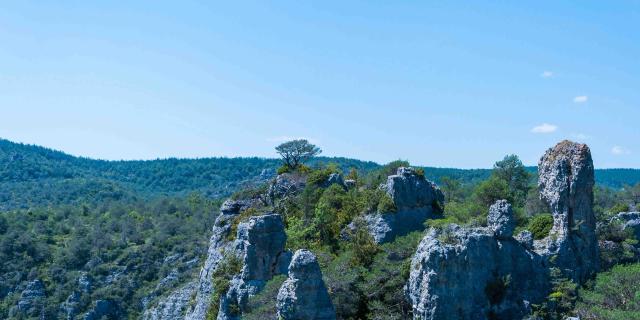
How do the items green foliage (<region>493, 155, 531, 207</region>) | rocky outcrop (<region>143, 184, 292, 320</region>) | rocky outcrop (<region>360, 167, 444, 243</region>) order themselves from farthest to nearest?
green foliage (<region>493, 155, 531, 207</region>)
rocky outcrop (<region>360, 167, 444, 243</region>)
rocky outcrop (<region>143, 184, 292, 320</region>)

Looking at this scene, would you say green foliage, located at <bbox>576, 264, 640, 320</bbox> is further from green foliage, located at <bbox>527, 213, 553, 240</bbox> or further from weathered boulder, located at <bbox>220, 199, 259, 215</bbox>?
weathered boulder, located at <bbox>220, 199, 259, 215</bbox>

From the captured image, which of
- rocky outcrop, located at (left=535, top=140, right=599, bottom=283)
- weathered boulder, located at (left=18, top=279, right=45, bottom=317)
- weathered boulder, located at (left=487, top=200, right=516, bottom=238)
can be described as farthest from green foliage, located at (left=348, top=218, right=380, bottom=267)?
weathered boulder, located at (left=18, top=279, right=45, bottom=317)

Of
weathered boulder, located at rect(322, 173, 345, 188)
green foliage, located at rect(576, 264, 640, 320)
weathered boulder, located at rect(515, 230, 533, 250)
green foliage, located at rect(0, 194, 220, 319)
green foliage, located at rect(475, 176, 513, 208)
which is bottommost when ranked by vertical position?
green foliage, located at rect(0, 194, 220, 319)

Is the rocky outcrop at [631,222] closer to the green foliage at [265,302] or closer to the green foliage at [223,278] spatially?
the green foliage at [265,302]

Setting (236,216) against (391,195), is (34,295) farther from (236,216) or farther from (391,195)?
(391,195)

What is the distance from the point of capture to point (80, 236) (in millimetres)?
122375

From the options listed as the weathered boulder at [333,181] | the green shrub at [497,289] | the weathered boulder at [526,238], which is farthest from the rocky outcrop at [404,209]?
the green shrub at [497,289]

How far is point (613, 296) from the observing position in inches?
1273

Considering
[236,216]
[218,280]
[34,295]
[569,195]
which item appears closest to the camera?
[569,195]

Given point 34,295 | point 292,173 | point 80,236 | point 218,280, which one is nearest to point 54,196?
point 80,236

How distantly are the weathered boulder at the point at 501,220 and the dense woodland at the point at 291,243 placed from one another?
2487 millimetres

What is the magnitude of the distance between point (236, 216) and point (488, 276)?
94.5 ft

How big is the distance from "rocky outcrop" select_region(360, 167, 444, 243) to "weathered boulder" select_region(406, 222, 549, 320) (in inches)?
393

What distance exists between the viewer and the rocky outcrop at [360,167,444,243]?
141 feet
